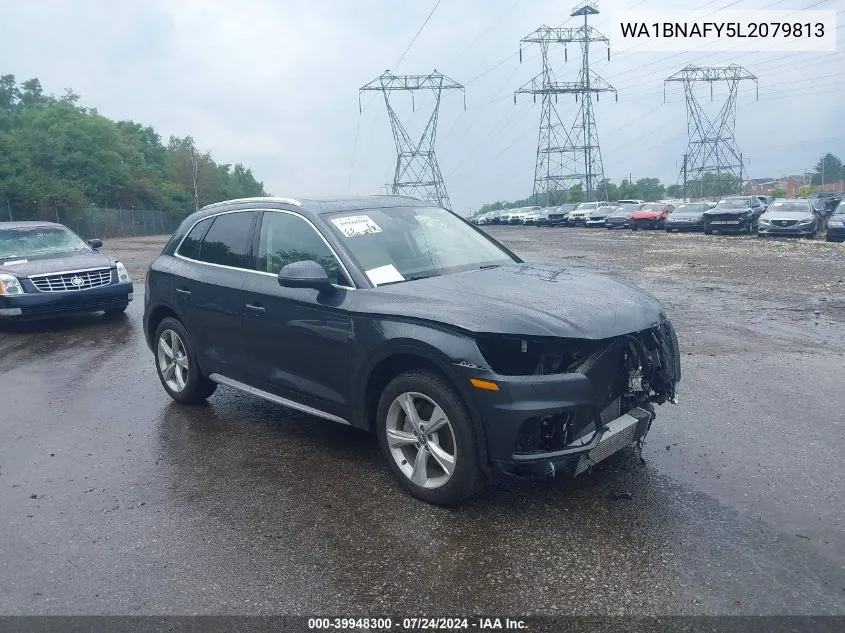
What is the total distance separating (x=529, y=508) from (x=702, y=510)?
0.95 meters

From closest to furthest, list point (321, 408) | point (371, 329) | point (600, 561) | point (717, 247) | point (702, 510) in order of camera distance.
Result: point (600, 561), point (702, 510), point (371, 329), point (321, 408), point (717, 247)

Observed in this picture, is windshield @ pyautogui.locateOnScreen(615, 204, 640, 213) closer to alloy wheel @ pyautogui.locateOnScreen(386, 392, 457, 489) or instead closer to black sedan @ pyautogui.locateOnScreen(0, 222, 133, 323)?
black sedan @ pyautogui.locateOnScreen(0, 222, 133, 323)

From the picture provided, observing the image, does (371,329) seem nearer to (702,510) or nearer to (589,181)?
(702,510)

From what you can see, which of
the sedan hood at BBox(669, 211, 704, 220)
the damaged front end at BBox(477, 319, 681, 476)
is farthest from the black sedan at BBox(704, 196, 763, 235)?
the damaged front end at BBox(477, 319, 681, 476)

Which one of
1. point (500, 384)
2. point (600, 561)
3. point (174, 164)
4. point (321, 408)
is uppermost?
point (174, 164)

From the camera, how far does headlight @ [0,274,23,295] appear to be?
10.5 metres

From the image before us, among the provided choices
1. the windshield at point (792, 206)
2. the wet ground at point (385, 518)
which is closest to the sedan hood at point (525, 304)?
the wet ground at point (385, 518)

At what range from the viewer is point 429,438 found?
166 inches

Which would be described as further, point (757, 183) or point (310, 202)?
point (757, 183)

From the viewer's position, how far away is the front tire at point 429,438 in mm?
3998

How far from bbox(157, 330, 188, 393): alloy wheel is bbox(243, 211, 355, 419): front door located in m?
1.20

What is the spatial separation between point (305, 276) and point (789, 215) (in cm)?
2752

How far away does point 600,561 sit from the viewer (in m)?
3.61

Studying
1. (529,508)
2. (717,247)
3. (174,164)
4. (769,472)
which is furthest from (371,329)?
(174,164)
